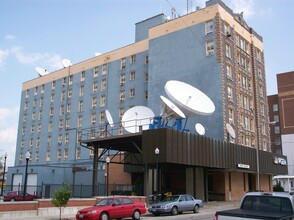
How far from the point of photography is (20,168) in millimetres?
69000

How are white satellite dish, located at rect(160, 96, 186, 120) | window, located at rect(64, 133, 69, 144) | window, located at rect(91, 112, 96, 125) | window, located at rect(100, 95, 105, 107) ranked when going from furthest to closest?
window, located at rect(64, 133, 69, 144)
window, located at rect(91, 112, 96, 125)
window, located at rect(100, 95, 105, 107)
white satellite dish, located at rect(160, 96, 186, 120)

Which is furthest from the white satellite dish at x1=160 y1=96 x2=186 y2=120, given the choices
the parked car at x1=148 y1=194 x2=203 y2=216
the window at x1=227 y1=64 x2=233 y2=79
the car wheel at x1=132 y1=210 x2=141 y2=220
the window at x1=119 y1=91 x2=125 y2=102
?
the window at x1=119 y1=91 x2=125 y2=102

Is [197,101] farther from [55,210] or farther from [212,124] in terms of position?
[55,210]

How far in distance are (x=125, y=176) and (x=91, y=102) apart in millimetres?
17725

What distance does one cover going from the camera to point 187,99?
34750 millimetres

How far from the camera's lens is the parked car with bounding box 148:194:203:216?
26.1m

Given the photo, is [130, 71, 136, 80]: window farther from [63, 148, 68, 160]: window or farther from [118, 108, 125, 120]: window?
[63, 148, 68, 160]: window

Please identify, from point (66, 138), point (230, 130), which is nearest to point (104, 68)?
point (66, 138)

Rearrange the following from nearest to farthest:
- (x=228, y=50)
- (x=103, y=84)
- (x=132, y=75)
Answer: (x=228, y=50)
(x=132, y=75)
(x=103, y=84)

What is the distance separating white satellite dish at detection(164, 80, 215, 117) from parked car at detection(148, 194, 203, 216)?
343 inches

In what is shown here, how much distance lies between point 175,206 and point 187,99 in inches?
448

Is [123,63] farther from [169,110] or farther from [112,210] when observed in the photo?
[112,210]

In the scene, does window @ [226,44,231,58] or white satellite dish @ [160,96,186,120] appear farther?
window @ [226,44,231,58]

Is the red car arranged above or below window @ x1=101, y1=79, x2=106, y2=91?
below
